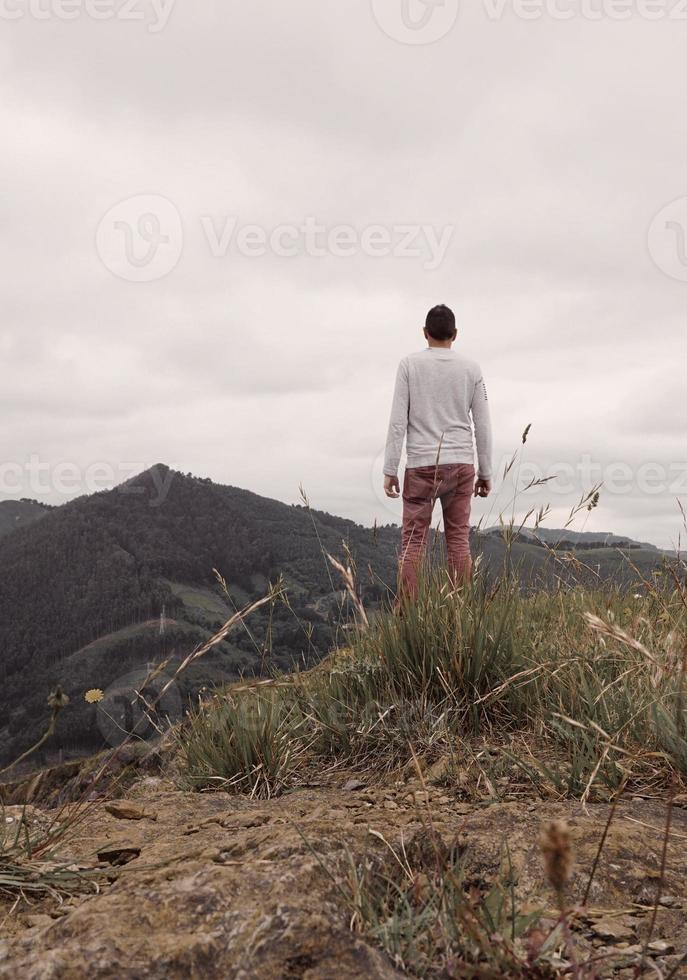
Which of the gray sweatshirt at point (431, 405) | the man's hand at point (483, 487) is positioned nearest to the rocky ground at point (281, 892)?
the gray sweatshirt at point (431, 405)

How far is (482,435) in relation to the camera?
19.5 ft

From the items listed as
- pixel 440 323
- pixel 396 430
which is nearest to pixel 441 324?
pixel 440 323

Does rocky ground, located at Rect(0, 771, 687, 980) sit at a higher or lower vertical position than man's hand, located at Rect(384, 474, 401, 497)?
lower

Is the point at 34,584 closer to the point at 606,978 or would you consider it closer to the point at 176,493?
the point at 176,493

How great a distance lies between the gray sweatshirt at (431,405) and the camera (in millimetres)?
5684

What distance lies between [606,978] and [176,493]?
451ft

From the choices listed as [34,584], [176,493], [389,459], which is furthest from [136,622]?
[389,459]

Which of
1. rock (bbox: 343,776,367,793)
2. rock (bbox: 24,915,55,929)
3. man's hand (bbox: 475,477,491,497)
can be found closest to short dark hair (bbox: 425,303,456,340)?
man's hand (bbox: 475,477,491,497)

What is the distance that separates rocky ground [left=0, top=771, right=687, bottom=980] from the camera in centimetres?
125

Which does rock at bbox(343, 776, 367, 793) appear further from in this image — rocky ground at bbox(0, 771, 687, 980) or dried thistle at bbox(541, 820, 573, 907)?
dried thistle at bbox(541, 820, 573, 907)

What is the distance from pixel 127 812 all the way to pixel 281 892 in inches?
52.2

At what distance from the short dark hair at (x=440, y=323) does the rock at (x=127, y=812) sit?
4.35 meters

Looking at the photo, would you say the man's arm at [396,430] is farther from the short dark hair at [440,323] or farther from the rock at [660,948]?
the rock at [660,948]

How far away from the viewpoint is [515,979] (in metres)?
1.18
